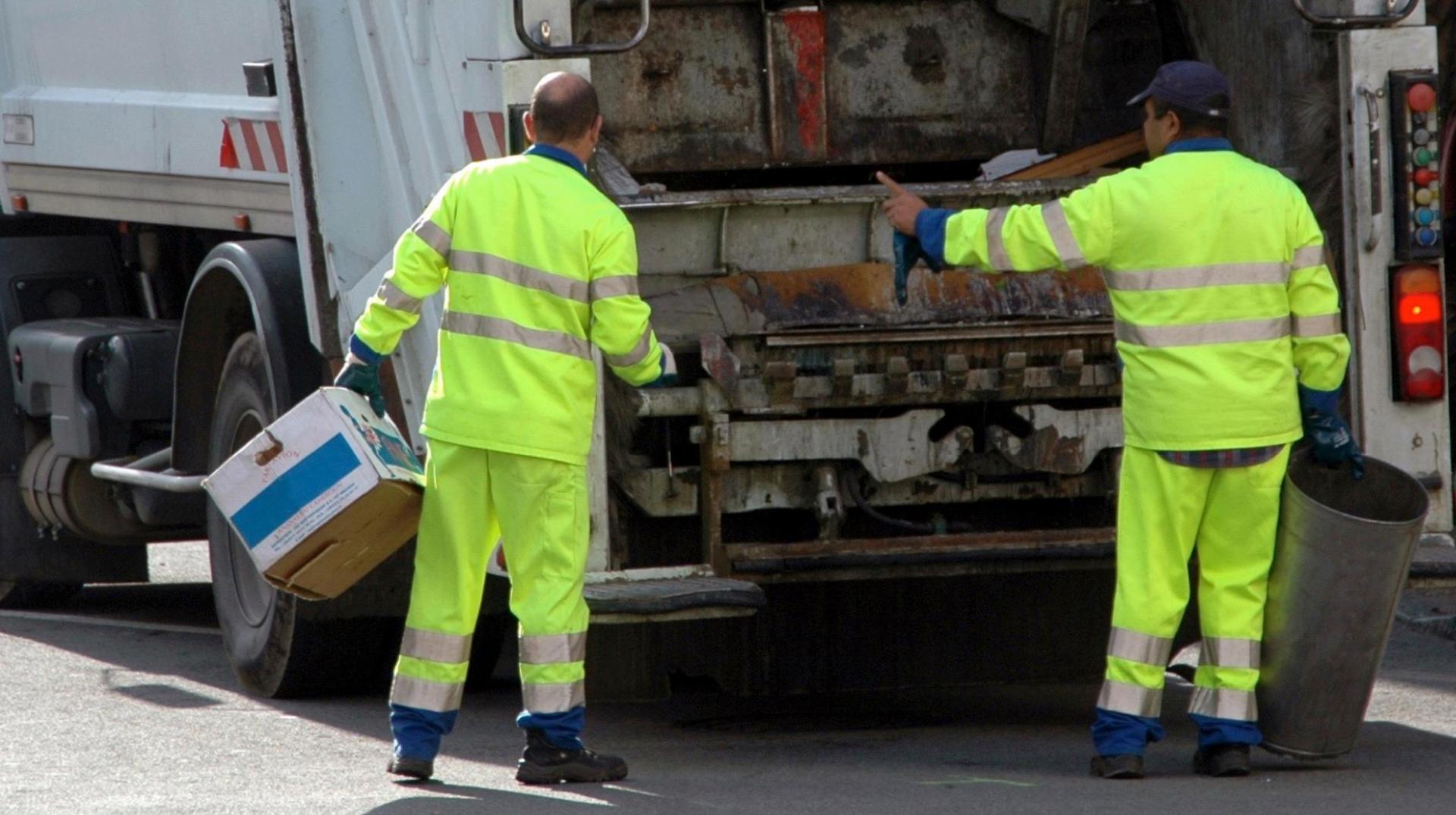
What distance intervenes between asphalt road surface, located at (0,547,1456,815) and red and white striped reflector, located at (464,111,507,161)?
1341 millimetres

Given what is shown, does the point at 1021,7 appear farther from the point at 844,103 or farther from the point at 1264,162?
the point at 1264,162

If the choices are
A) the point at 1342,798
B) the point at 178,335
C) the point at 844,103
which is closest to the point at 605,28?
the point at 844,103

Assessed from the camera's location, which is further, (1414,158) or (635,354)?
(1414,158)

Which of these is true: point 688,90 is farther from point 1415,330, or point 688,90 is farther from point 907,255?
point 1415,330

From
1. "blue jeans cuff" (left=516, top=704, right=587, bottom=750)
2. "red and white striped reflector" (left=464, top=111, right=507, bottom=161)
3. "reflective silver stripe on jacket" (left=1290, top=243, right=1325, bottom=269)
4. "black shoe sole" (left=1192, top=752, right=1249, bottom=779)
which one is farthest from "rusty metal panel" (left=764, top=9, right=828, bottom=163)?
"black shoe sole" (left=1192, top=752, right=1249, bottom=779)

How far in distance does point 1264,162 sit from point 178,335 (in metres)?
3.25

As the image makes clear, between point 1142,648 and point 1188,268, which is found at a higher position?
point 1188,268

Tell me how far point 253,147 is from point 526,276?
181cm

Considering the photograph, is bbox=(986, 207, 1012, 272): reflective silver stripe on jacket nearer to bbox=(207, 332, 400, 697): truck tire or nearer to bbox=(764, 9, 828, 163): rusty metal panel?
bbox=(764, 9, 828, 163): rusty metal panel

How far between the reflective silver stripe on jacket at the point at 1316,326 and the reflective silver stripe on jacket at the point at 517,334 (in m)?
1.49

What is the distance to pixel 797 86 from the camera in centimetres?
675

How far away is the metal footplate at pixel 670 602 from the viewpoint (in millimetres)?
5117

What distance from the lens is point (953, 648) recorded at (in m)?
6.10

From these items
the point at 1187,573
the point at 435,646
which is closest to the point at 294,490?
the point at 435,646
